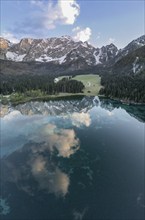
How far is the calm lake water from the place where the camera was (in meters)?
55.7

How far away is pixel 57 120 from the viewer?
132 metres

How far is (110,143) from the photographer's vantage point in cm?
9406

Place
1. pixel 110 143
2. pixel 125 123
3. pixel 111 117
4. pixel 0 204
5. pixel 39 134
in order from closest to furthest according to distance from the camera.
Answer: pixel 0 204 → pixel 110 143 → pixel 39 134 → pixel 125 123 → pixel 111 117

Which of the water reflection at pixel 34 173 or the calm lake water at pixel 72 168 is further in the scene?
the water reflection at pixel 34 173

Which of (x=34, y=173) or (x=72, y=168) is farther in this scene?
(x=72, y=168)

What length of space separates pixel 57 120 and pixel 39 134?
2677 cm

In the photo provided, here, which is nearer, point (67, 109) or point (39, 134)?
point (39, 134)

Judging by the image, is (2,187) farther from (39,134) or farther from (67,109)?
(67,109)

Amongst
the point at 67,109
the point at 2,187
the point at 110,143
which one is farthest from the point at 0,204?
the point at 67,109

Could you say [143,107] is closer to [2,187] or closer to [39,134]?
[39,134]

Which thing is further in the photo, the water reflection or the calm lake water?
the water reflection

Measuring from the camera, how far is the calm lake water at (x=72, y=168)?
5566 cm

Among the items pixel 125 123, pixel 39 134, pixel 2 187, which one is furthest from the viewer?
pixel 125 123

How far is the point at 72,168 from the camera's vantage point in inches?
2936
